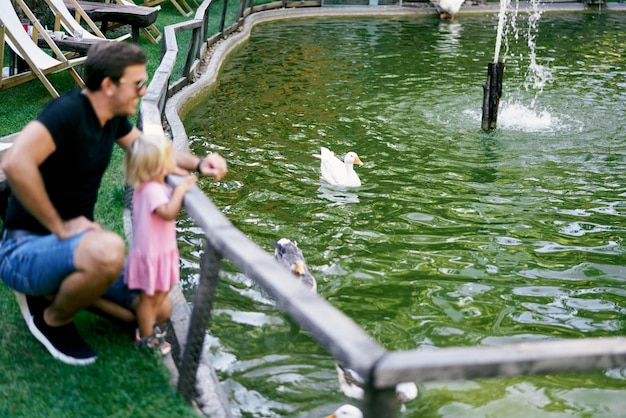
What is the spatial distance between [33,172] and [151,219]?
49cm

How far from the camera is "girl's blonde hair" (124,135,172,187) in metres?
3.22

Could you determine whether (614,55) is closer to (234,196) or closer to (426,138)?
(426,138)

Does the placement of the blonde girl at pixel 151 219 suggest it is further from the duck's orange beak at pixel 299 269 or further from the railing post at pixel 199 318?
the duck's orange beak at pixel 299 269

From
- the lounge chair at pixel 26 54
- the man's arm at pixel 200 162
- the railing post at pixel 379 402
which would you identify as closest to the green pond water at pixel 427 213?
the man's arm at pixel 200 162

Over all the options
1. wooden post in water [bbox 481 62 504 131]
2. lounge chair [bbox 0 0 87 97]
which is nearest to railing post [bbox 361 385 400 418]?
lounge chair [bbox 0 0 87 97]

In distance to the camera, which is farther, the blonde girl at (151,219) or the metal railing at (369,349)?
the blonde girl at (151,219)

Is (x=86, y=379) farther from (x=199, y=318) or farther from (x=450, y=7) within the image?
(x=450, y=7)

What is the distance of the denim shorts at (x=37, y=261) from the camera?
3.04m

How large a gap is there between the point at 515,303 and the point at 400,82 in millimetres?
6742

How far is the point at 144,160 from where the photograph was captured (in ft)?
10.6

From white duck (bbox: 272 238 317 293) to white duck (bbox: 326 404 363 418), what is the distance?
1.34 meters

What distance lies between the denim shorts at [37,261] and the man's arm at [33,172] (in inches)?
2.7

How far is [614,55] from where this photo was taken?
14039mm

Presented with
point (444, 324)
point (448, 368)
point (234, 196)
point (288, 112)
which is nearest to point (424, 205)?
point (234, 196)
